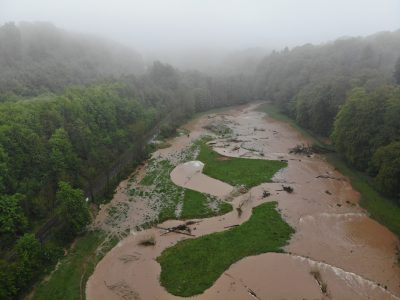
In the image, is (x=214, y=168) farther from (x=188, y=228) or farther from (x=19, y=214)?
(x=19, y=214)

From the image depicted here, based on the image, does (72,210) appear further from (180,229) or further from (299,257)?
(299,257)

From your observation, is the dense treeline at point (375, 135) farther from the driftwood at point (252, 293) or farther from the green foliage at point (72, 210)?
the green foliage at point (72, 210)

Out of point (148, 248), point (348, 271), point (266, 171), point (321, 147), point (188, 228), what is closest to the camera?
point (348, 271)

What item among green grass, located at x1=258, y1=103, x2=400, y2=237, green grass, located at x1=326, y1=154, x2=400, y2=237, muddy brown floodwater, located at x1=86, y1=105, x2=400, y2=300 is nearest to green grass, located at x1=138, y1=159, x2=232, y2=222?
muddy brown floodwater, located at x1=86, y1=105, x2=400, y2=300

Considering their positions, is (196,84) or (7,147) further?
(196,84)

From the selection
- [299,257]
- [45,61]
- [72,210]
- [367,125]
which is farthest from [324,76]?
[72,210]

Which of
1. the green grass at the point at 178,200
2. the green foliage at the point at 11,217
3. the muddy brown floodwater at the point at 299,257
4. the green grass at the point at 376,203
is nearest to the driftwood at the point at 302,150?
the green grass at the point at 376,203

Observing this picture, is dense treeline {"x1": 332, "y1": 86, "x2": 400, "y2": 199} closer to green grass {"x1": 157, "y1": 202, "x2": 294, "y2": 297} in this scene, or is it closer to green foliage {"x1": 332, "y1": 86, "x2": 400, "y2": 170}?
green foliage {"x1": 332, "y1": 86, "x2": 400, "y2": 170}

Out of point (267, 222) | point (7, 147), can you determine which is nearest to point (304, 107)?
point (267, 222)
